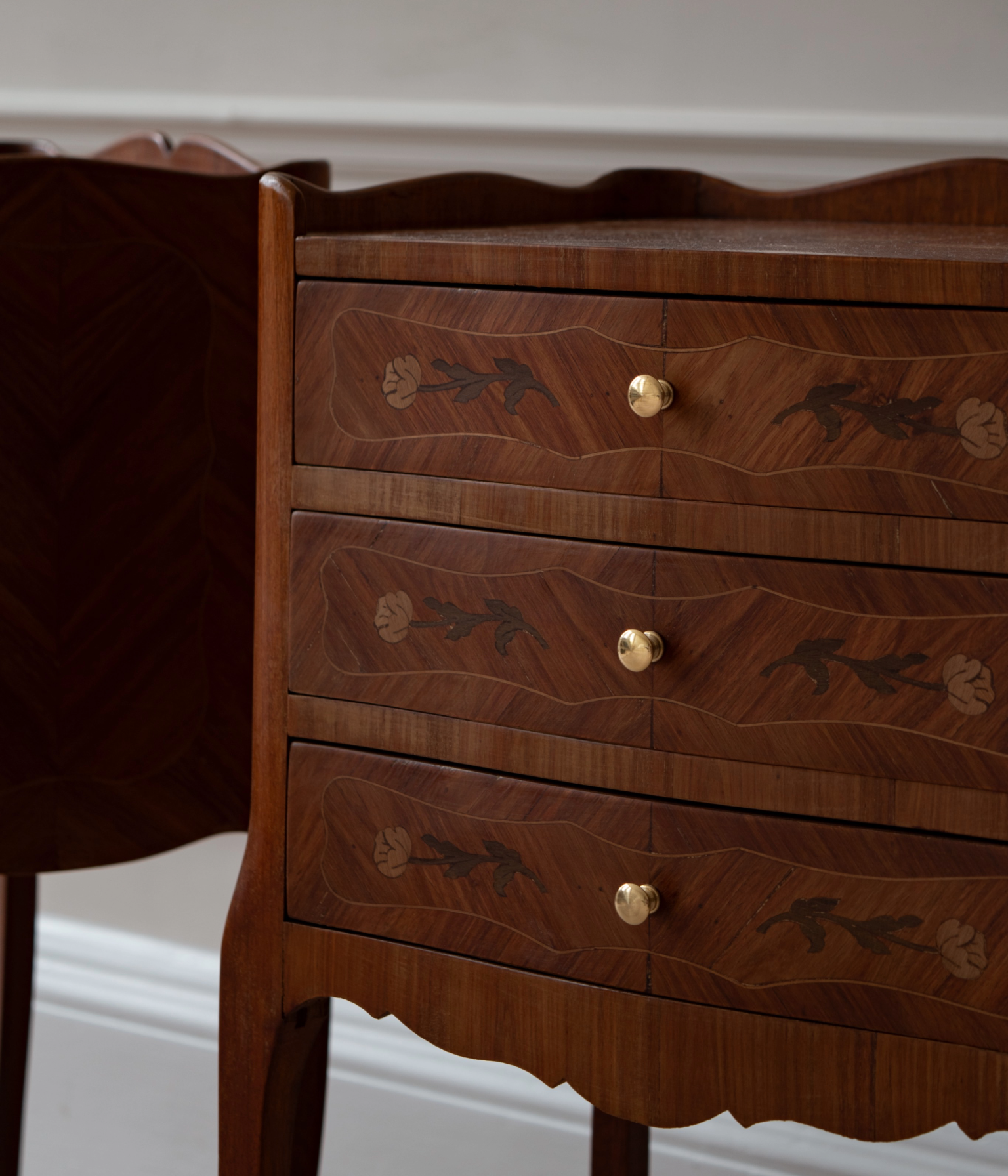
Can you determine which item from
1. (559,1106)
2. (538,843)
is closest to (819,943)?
(538,843)

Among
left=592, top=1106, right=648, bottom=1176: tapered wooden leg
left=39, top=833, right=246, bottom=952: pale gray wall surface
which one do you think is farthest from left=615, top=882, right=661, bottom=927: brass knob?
left=39, top=833, right=246, bottom=952: pale gray wall surface

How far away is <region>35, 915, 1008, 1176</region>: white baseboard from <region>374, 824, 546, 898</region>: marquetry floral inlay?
2.32 feet

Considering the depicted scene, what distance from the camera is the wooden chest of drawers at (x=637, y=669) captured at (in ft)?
2.16

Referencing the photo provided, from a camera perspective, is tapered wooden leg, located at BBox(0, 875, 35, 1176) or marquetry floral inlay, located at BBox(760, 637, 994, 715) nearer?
marquetry floral inlay, located at BBox(760, 637, 994, 715)

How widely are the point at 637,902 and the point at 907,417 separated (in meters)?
0.27

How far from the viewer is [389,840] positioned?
0.77 metres

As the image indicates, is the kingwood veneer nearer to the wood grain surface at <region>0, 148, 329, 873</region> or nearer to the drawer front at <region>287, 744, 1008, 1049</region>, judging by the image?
the wood grain surface at <region>0, 148, 329, 873</region>

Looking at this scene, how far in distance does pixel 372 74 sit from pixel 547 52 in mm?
182

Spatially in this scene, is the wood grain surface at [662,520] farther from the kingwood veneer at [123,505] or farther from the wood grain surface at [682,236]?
the kingwood veneer at [123,505]

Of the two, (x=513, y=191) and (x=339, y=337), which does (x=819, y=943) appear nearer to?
(x=339, y=337)

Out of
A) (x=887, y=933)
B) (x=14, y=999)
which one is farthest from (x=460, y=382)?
(x=14, y=999)

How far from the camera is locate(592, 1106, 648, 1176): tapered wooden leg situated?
3.80 feet

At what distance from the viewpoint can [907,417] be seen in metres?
0.65

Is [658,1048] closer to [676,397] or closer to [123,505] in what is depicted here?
[676,397]
